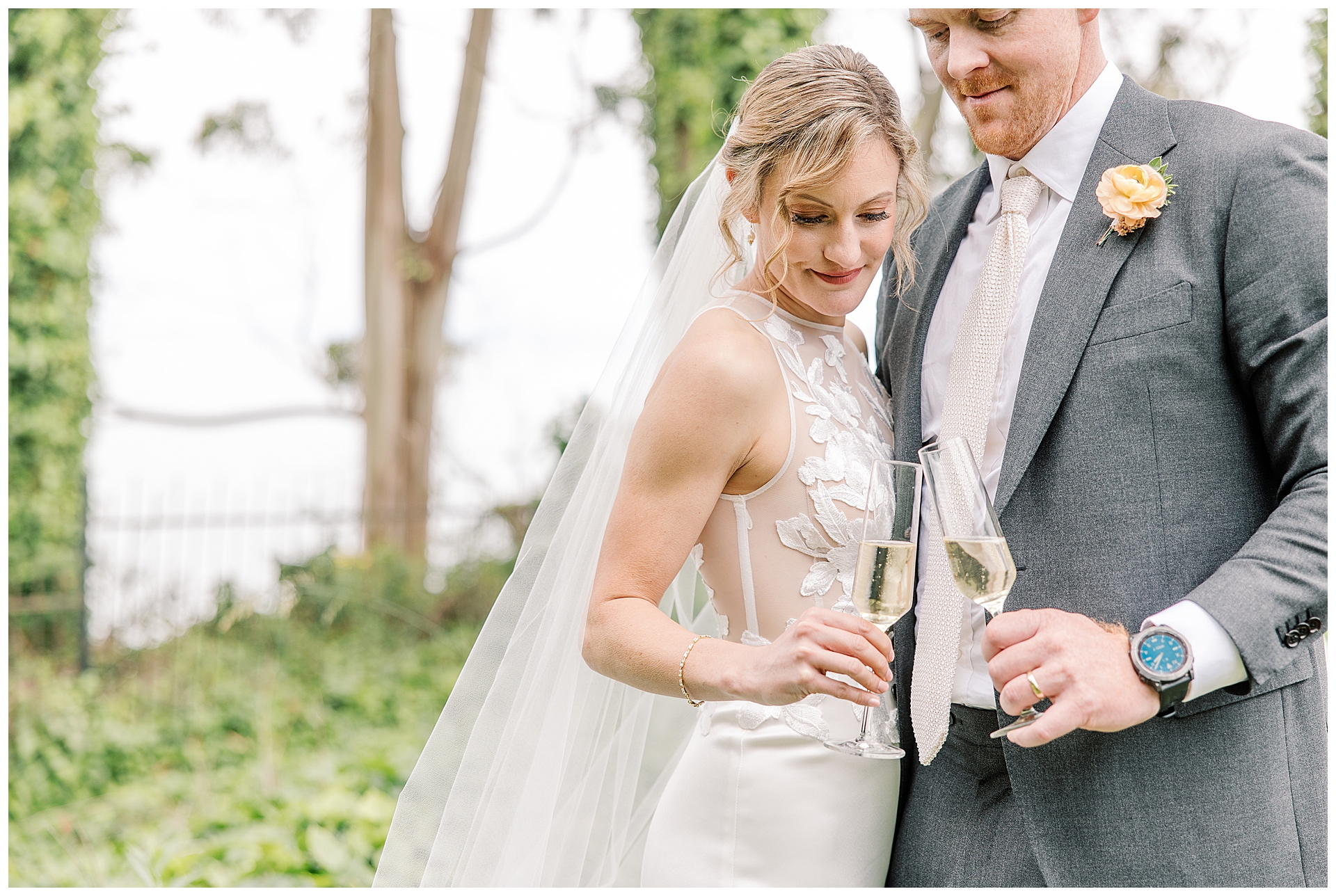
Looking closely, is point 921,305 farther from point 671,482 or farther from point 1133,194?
point 671,482

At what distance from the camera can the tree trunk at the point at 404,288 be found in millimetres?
10773

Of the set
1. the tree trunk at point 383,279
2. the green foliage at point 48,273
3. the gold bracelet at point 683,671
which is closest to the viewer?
the gold bracelet at point 683,671

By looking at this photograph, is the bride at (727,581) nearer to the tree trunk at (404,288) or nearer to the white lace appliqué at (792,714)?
the white lace appliqué at (792,714)

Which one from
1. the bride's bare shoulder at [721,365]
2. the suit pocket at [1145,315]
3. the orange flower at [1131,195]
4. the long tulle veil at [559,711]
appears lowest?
the long tulle veil at [559,711]

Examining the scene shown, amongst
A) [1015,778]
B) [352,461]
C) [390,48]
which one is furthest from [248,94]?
[1015,778]

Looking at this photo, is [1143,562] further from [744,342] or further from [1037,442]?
[744,342]

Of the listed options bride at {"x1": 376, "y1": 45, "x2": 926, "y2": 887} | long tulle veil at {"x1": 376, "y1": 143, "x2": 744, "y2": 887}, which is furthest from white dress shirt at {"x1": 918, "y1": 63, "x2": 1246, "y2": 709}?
long tulle veil at {"x1": 376, "y1": 143, "x2": 744, "y2": 887}

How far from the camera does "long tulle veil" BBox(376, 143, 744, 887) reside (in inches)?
91.7

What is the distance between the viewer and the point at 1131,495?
1.83 metres

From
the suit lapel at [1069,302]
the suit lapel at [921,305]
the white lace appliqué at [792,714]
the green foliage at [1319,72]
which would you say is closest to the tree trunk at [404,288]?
the green foliage at [1319,72]

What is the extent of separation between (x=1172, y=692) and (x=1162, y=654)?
0.06 metres

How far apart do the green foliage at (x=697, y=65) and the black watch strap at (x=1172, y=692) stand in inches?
194

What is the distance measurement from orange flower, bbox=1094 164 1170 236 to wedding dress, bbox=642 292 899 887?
0.64 metres

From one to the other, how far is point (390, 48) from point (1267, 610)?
35.6 ft
